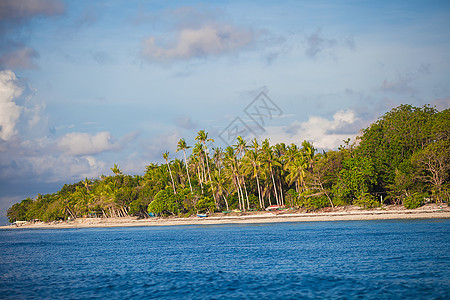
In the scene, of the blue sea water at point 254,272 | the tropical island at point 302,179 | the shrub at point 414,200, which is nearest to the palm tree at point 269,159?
the tropical island at point 302,179

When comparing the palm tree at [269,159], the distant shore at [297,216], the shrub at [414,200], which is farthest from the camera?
the palm tree at [269,159]

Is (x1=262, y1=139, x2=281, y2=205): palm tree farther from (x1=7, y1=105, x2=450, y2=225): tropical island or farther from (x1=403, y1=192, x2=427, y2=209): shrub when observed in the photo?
(x1=403, y1=192, x2=427, y2=209): shrub

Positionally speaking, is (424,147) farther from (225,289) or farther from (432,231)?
(225,289)

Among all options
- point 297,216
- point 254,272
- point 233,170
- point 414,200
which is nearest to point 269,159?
point 233,170

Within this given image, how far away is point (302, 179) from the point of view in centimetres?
10012

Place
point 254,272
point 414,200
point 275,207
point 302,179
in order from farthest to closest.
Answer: point 275,207
point 302,179
point 414,200
point 254,272

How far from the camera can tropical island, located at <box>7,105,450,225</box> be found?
3184 inches

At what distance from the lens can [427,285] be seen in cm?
2550

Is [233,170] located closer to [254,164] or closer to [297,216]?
[254,164]

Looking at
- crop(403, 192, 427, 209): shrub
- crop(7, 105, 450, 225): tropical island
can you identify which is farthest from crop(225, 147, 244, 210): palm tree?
crop(403, 192, 427, 209): shrub

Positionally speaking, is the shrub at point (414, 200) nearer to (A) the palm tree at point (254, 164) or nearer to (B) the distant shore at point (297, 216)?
(B) the distant shore at point (297, 216)

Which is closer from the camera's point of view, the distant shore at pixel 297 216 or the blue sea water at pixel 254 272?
the blue sea water at pixel 254 272

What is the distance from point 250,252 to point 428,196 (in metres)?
49.0

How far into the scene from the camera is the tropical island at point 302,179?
265 ft
